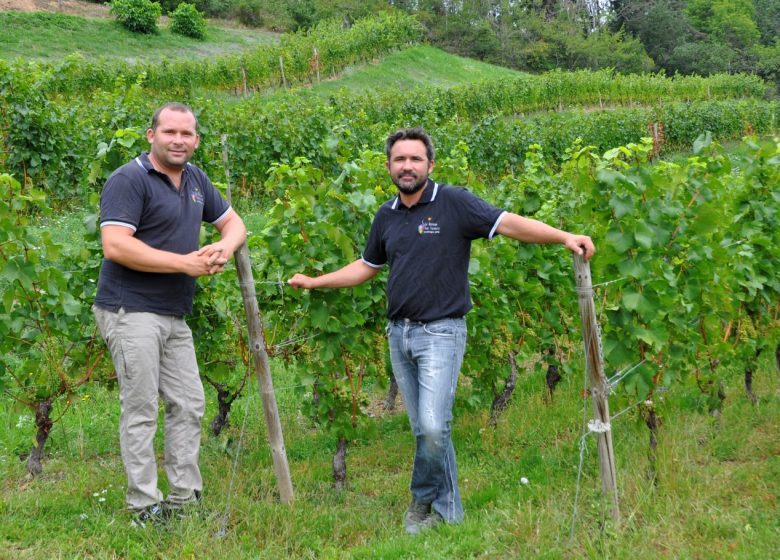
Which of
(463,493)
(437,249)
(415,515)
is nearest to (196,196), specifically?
(437,249)

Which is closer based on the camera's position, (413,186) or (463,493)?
(413,186)

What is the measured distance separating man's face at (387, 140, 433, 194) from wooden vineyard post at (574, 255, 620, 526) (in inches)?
32.9

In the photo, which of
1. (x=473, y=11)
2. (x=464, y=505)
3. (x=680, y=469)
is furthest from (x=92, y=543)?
(x=473, y=11)

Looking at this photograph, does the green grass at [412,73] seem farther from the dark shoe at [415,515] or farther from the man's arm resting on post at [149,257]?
the dark shoe at [415,515]

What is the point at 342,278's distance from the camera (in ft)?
13.2

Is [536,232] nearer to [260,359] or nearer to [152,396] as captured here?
[260,359]

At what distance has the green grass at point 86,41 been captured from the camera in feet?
84.8

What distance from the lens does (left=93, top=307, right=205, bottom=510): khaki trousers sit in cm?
354

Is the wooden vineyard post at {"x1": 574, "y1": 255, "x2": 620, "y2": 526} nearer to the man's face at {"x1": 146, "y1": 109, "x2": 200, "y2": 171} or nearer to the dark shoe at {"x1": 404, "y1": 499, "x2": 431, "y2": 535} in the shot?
the dark shoe at {"x1": 404, "y1": 499, "x2": 431, "y2": 535}

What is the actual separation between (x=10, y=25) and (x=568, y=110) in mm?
23844

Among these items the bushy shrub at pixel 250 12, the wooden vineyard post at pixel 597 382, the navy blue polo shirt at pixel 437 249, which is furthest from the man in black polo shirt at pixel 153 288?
the bushy shrub at pixel 250 12

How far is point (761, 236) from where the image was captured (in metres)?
5.02

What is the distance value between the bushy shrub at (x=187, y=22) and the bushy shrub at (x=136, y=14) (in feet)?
3.12

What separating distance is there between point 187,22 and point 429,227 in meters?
32.3
